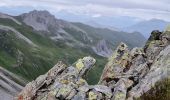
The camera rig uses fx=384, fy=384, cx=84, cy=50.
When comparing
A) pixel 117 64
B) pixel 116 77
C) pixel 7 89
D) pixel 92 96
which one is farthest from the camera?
pixel 7 89

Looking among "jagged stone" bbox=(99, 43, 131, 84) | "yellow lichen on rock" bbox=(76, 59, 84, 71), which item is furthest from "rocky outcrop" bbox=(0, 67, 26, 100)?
"yellow lichen on rock" bbox=(76, 59, 84, 71)

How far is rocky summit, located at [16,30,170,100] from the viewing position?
A: 38.0 metres

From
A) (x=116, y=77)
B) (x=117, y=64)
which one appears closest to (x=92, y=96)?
(x=116, y=77)

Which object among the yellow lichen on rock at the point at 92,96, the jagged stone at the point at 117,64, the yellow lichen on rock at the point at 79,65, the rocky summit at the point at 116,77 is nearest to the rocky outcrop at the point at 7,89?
the jagged stone at the point at 117,64

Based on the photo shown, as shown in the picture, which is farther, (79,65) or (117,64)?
(117,64)

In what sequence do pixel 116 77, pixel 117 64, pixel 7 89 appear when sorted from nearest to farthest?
pixel 116 77 → pixel 117 64 → pixel 7 89

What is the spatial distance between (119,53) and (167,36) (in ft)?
24.0

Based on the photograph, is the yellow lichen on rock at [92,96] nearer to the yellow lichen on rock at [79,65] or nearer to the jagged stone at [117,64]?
the jagged stone at [117,64]

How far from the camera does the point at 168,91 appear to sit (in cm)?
2628

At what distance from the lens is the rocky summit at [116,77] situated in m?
38.0

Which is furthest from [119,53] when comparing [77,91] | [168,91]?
[168,91]

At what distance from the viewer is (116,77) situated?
154 ft

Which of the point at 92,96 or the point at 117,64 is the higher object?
the point at 117,64

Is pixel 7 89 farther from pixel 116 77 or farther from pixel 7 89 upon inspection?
pixel 116 77
